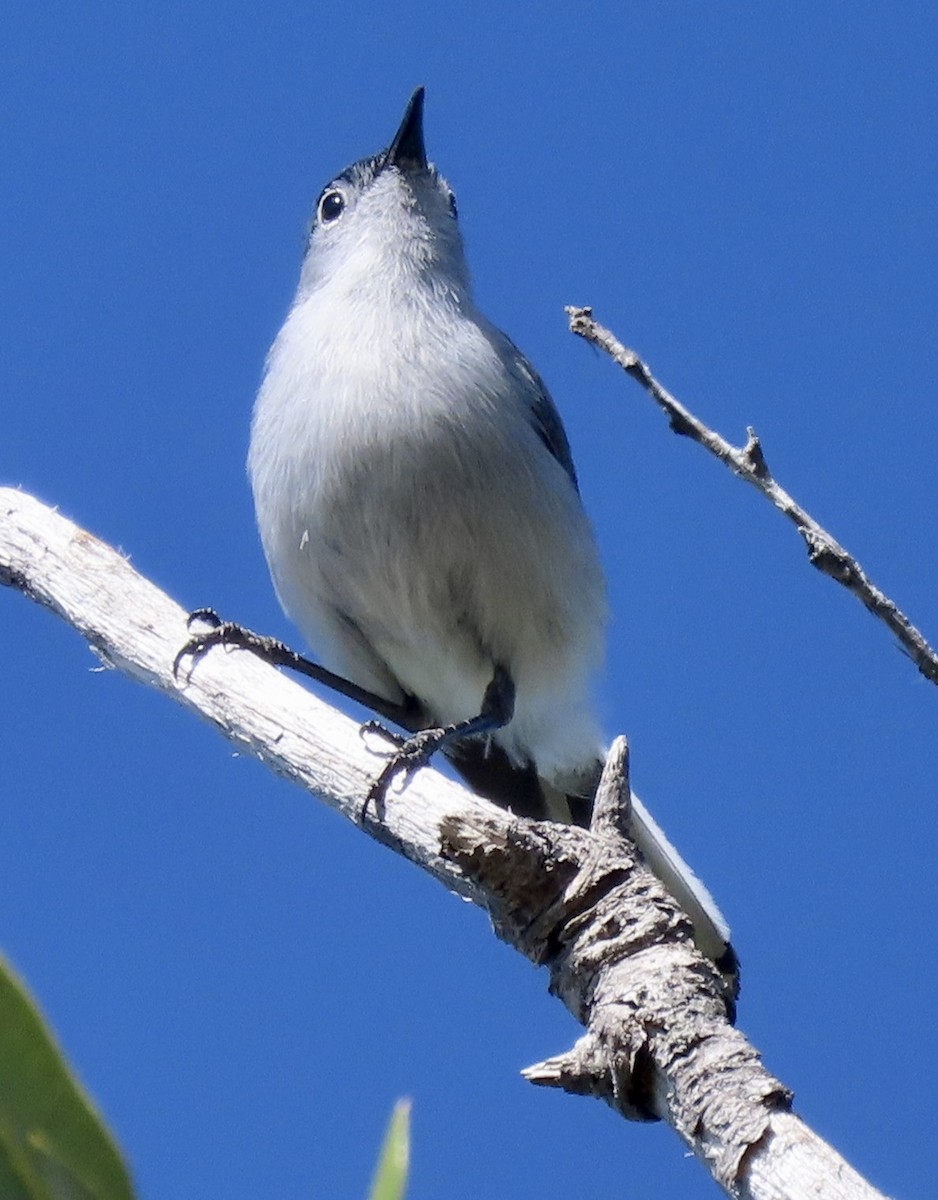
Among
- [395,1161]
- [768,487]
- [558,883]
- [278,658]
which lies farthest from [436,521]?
[395,1161]

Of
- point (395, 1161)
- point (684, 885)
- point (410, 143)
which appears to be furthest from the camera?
point (410, 143)

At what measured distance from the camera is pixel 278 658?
144 inches

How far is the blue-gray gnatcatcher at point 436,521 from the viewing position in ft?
11.2

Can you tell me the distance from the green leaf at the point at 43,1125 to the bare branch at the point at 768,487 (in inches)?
38.7

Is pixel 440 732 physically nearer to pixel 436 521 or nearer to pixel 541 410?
pixel 436 521

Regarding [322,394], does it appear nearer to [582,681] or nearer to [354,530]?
[354,530]

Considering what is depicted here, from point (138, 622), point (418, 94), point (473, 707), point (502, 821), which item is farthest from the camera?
point (418, 94)

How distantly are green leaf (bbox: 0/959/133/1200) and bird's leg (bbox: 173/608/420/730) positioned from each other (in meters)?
1.98

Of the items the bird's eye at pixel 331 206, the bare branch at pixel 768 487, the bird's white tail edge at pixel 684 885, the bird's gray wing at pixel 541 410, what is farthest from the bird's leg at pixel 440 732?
the bird's eye at pixel 331 206

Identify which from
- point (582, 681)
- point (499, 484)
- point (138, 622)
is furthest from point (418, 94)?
point (138, 622)

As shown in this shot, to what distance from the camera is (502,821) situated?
218cm

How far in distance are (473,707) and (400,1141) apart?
3.09 meters

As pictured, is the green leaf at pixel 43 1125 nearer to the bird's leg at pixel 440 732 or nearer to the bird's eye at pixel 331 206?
the bird's leg at pixel 440 732

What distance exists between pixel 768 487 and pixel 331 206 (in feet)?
10.1
